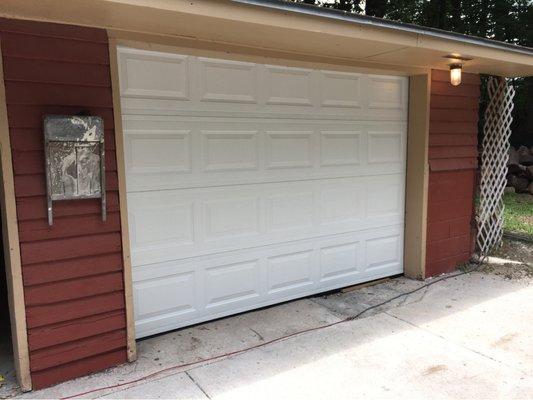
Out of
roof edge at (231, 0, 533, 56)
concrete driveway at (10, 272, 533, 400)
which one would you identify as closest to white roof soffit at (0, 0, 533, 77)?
roof edge at (231, 0, 533, 56)

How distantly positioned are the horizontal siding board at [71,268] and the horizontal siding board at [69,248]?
3cm

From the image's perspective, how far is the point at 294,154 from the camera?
3795 millimetres

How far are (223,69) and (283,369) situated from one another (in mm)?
2146

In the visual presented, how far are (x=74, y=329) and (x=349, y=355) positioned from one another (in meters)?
1.76

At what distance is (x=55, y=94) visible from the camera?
2.48m

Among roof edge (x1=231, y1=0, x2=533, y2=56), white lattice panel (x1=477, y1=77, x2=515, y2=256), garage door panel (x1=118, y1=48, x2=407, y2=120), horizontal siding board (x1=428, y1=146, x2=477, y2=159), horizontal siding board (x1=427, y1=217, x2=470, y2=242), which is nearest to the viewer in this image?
roof edge (x1=231, y1=0, x2=533, y2=56)

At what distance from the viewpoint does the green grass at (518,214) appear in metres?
6.58

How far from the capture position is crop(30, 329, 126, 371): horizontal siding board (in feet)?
8.45

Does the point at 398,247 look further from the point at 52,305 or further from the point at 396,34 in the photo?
the point at 52,305

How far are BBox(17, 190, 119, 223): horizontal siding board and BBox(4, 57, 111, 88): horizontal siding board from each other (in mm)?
637

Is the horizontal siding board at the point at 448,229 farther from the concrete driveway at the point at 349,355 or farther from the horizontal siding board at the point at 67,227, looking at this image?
the horizontal siding board at the point at 67,227

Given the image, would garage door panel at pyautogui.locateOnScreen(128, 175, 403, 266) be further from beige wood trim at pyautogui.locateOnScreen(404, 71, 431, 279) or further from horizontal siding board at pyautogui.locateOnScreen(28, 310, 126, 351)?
horizontal siding board at pyautogui.locateOnScreen(28, 310, 126, 351)

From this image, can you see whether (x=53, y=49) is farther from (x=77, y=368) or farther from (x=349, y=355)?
(x=349, y=355)

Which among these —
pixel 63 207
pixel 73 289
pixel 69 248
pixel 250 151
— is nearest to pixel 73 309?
pixel 73 289
